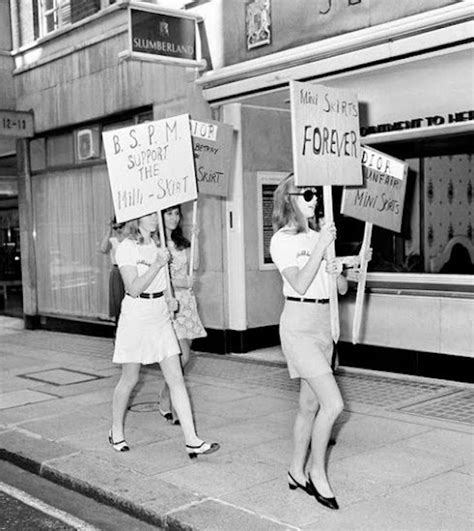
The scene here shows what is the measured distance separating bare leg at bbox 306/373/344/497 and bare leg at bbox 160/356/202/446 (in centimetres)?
129

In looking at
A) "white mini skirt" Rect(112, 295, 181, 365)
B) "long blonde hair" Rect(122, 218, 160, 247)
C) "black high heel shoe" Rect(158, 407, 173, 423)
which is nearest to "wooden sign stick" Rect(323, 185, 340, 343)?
"white mini skirt" Rect(112, 295, 181, 365)

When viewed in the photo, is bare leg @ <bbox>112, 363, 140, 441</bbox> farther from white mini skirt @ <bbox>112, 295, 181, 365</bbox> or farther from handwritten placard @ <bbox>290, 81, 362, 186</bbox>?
handwritten placard @ <bbox>290, 81, 362, 186</bbox>

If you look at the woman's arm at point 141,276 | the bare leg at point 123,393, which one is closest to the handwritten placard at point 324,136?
the woman's arm at point 141,276

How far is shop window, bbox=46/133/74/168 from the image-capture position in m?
13.1

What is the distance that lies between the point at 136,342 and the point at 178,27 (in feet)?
17.3

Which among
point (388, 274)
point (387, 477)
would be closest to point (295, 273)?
point (387, 477)

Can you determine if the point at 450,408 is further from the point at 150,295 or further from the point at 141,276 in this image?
the point at 141,276

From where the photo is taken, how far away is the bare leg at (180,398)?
580 centimetres

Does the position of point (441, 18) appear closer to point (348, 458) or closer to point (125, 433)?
→ point (348, 458)

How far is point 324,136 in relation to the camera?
16.6ft

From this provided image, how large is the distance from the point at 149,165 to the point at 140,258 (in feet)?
2.26

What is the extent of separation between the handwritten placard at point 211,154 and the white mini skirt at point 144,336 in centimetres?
135

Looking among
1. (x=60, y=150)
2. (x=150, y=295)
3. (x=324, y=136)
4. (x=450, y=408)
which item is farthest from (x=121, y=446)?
(x=60, y=150)

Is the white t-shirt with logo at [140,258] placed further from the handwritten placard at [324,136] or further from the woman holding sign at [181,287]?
the handwritten placard at [324,136]
